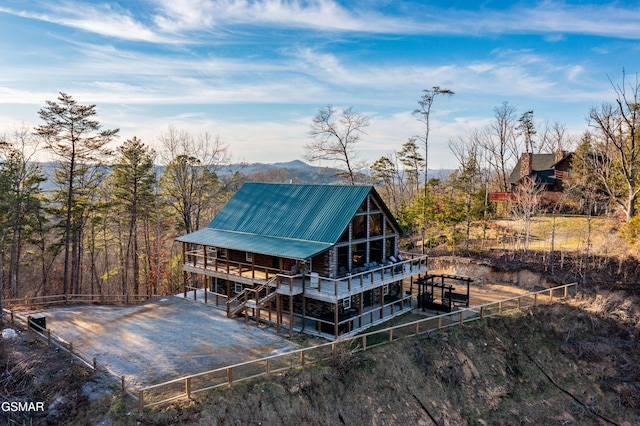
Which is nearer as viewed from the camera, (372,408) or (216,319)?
(372,408)

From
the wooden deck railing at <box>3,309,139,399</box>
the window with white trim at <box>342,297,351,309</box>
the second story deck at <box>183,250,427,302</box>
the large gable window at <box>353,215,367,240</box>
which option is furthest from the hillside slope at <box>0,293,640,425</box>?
the large gable window at <box>353,215,367,240</box>

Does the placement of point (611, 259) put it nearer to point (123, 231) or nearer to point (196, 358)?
point (196, 358)

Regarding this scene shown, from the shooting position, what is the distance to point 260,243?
67.8 ft

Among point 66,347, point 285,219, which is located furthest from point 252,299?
point 66,347

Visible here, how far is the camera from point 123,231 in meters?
33.1

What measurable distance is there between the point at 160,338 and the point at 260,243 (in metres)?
6.42

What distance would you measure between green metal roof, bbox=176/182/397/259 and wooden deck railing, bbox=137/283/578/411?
4196 mm

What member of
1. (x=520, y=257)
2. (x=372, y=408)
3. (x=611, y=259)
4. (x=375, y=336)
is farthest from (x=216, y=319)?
(x=611, y=259)

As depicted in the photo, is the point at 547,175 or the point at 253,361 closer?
the point at 253,361

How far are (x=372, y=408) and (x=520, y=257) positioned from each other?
21.8 metres

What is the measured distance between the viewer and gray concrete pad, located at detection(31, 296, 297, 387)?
15.1m

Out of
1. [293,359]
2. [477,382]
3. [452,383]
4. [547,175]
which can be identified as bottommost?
[477,382]

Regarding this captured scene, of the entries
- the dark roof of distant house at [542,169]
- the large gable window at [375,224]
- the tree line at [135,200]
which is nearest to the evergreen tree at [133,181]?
the tree line at [135,200]

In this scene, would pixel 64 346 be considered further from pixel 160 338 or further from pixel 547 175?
pixel 547 175
